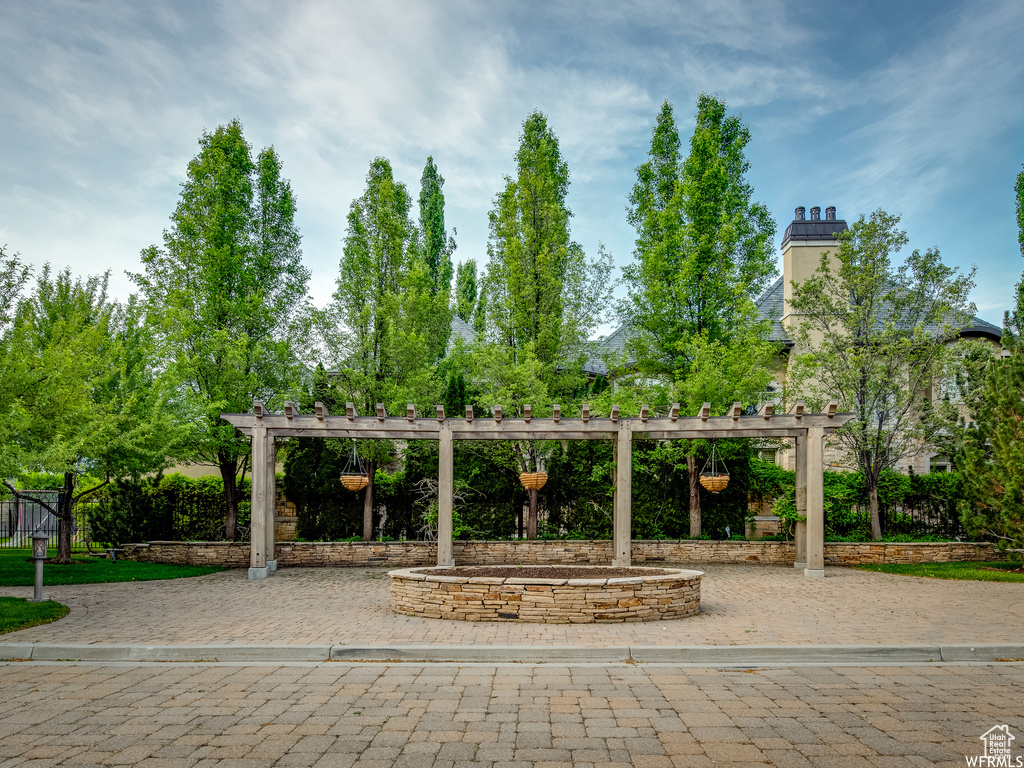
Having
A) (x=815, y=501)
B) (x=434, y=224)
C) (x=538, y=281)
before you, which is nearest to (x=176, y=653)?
(x=815, y=501)

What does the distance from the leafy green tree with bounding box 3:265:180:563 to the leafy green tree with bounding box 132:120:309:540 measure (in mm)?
851

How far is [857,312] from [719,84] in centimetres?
767

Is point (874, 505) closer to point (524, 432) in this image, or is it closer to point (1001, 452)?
point (1001, 452)

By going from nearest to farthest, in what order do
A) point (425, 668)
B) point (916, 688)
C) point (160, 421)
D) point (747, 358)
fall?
point (916, 688) → point (425, 668) → point (160, 421) → point (747, 358)

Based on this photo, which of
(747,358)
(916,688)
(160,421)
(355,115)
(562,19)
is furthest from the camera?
(747,358)

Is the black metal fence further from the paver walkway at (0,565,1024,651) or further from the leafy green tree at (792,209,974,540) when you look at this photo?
the leafy green tree at (792,209,974,540)

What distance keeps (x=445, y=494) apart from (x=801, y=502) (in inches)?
327

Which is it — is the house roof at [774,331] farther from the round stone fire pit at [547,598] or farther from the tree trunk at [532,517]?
the round stone fire pit at [547,598]

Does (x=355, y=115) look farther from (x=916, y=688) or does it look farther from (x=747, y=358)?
(x=916, y=688)

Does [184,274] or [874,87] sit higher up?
[874,87]

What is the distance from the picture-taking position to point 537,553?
15.6 meters

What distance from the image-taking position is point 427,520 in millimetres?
16406

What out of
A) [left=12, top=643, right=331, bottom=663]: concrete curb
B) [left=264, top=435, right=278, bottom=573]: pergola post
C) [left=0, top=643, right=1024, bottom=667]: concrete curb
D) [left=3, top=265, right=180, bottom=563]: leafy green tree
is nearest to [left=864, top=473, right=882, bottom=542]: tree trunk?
[left=0, top=643, right=1024, bottom=667]: concrete curb

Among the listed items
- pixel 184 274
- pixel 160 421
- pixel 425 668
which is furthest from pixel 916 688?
pixel 184 274
